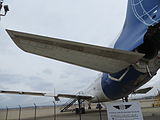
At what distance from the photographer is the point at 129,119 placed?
625 centimetres

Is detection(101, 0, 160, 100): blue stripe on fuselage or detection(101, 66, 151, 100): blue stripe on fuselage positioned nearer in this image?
detection(101, 0, 160, 100): blue stripe on fuselage

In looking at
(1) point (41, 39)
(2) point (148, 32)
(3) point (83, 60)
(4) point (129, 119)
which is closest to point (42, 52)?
(1) point (41, 39)

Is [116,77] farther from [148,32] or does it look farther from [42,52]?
[42,52]

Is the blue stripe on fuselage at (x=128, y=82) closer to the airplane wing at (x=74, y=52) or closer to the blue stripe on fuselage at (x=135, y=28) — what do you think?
the blue stripe on fuselage at (x=135, y=28)

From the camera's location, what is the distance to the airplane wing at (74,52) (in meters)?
5.29

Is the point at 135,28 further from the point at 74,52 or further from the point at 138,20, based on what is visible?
the point at 74,52

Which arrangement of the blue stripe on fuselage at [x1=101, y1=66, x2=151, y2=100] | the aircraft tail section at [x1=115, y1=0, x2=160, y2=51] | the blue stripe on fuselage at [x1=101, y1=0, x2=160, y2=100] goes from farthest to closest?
the blue stripe on fuselage at [x1=101, y1=66, x2=151, y2=100]
the blue stripe on fuselage at [x1=101, y1=0, x2=160, y2=100]
the aircraft tail section at [x1=115, y1=0, x2=160, y2=51]

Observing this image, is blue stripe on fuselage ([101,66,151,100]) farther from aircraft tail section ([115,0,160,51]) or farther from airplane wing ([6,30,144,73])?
airplane wing ([6,30,144,73])

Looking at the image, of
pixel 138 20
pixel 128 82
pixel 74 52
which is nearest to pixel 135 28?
pixel 138 20

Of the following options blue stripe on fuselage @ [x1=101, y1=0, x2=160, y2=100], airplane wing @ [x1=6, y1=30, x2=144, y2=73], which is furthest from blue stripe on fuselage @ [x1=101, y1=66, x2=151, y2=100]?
airplane wing @ [x1=6, y1=30, x2=144, y2=73]

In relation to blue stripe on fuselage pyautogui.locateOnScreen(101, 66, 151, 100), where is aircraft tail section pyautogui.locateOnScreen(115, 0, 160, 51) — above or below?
above

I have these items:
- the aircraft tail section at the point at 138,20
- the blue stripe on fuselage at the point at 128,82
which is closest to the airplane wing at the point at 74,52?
the aircraft tail section at the point at 138,20

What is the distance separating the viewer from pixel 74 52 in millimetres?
5926

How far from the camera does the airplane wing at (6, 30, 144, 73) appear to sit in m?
5.29
